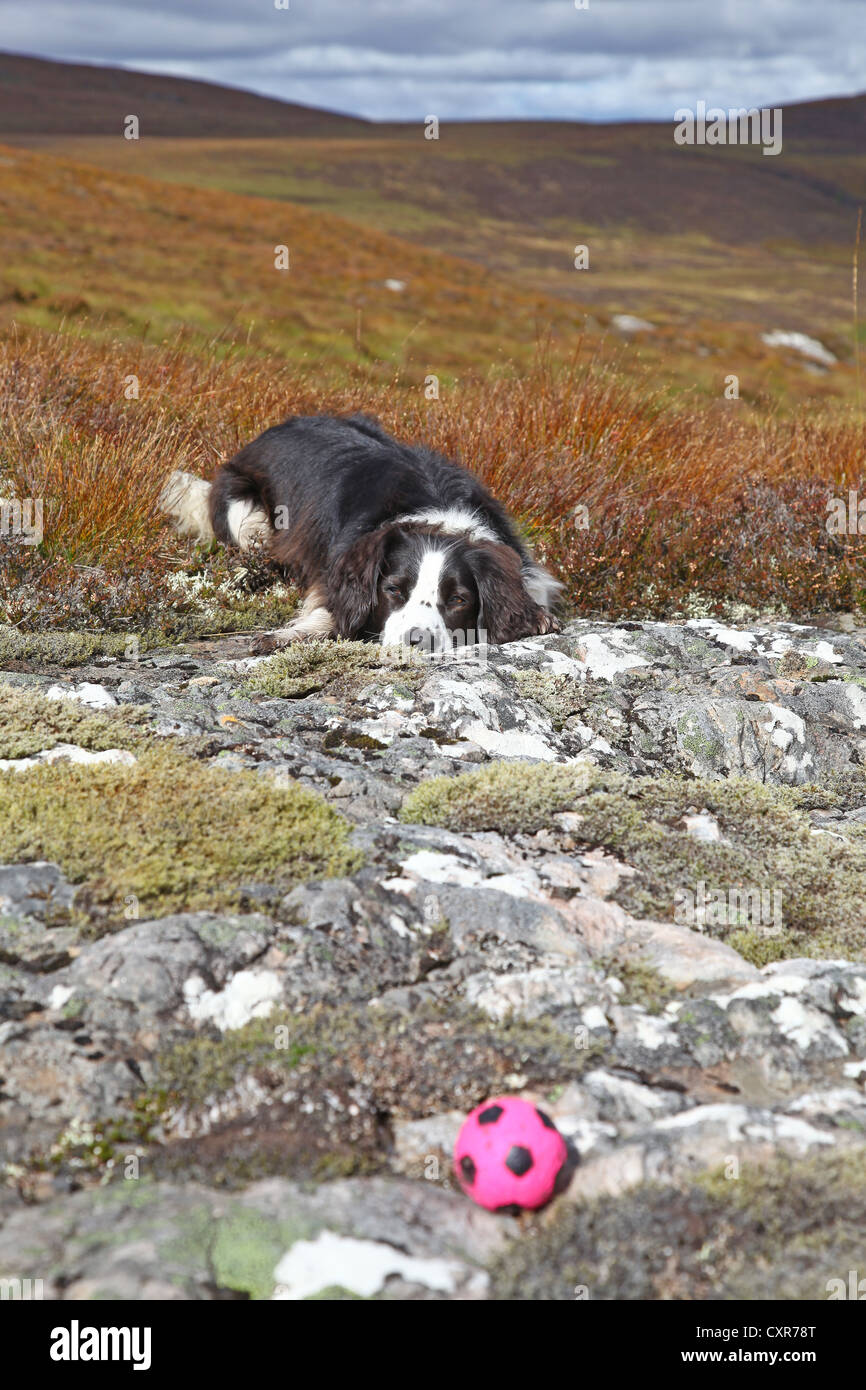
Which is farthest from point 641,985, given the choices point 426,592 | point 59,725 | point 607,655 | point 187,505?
point 187,505

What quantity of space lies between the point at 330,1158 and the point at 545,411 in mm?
6699

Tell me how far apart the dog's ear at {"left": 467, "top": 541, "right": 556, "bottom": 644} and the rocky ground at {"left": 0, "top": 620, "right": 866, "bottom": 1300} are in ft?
4.15

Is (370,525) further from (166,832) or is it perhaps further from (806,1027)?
(806,1027)

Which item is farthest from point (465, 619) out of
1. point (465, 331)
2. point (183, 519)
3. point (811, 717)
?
point (465, 331)

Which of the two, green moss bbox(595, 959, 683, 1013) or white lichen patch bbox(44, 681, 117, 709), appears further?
white lichen patch bbox(44, 681, 117, 709)

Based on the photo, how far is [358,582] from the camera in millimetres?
5633

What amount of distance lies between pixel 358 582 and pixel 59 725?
210 centimetres

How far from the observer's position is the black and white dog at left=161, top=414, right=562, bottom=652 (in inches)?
218

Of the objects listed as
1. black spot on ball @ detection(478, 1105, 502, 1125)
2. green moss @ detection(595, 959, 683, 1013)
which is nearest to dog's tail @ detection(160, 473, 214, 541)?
green moss @ detection(595, 959, 683, 1013)

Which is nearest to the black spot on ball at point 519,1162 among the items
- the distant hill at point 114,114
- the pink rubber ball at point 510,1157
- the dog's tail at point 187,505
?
the pink rubber ball at point 510,1157

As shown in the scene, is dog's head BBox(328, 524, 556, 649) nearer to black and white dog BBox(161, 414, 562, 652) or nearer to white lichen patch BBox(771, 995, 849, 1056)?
black and white dog BBox(161, 414, 562, 652)

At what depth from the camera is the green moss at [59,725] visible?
374 cm

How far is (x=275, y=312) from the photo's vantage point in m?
26.3

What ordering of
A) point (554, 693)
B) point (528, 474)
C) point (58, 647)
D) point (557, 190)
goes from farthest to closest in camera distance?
point (557, 190)
point (528, 474)
point (58, 647)
point (554, 693)
